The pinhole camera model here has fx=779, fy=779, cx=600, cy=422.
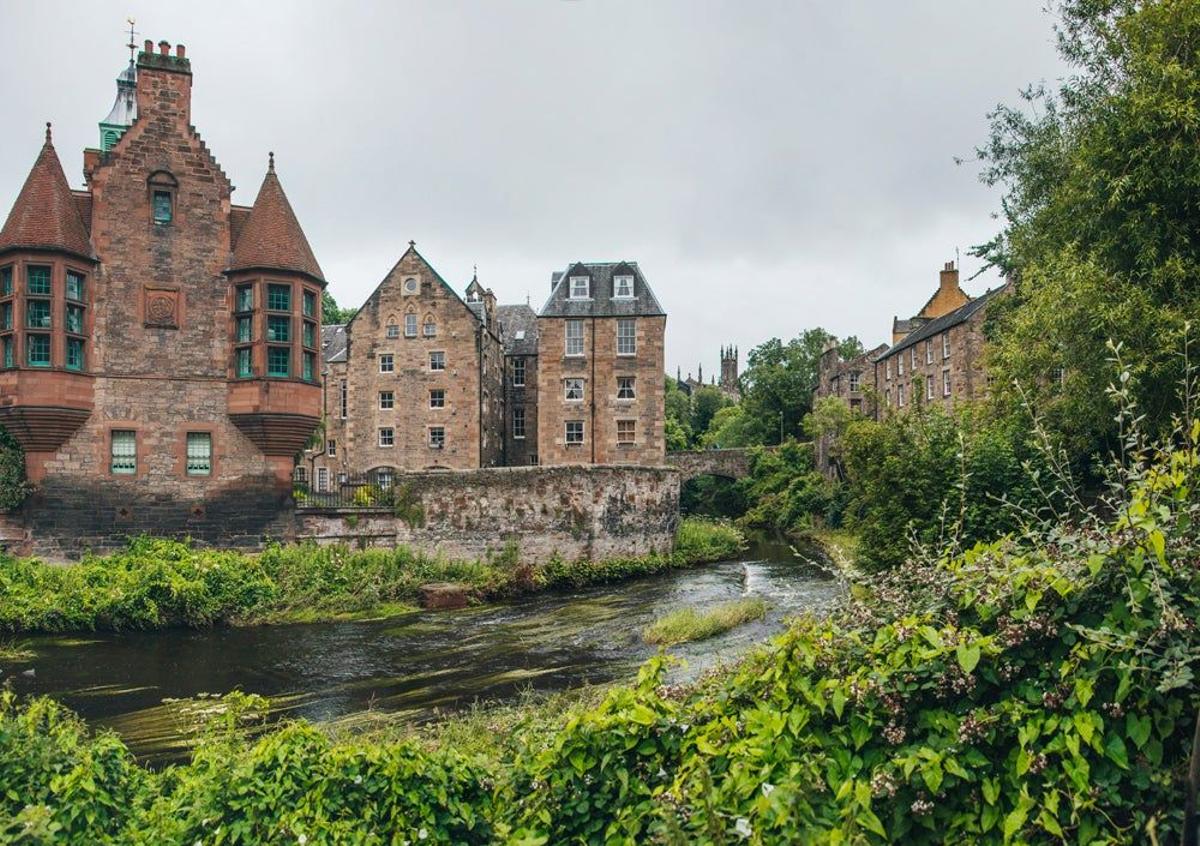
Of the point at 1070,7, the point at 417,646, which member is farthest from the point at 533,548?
Result: the point at 1070,7

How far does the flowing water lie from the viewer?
1428cm

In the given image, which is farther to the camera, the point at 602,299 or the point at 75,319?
the point at 602,299

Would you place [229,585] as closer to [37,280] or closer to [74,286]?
[74,286]

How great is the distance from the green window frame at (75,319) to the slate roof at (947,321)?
37.0 m

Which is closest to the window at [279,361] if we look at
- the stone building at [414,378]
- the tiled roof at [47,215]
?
the tiled roof at [47,215]

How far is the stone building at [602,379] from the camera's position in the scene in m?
40.8

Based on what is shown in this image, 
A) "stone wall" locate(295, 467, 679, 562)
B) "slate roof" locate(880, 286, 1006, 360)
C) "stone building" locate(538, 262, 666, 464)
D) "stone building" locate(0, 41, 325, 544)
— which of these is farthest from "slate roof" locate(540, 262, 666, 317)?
"stone building" locate(0, 41, 325, 544)

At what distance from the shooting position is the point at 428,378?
40.3 metres

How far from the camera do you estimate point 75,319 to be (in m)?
23.4

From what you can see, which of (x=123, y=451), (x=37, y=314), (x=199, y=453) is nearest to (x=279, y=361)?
(x=199, y=453)

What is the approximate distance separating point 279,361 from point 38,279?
6.95 meters

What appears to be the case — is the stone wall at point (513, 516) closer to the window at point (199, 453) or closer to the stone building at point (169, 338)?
the stone building at point (169, 338)

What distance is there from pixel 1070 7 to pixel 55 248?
94.8 feet

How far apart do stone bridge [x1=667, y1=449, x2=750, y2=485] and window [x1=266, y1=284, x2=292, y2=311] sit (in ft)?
115
